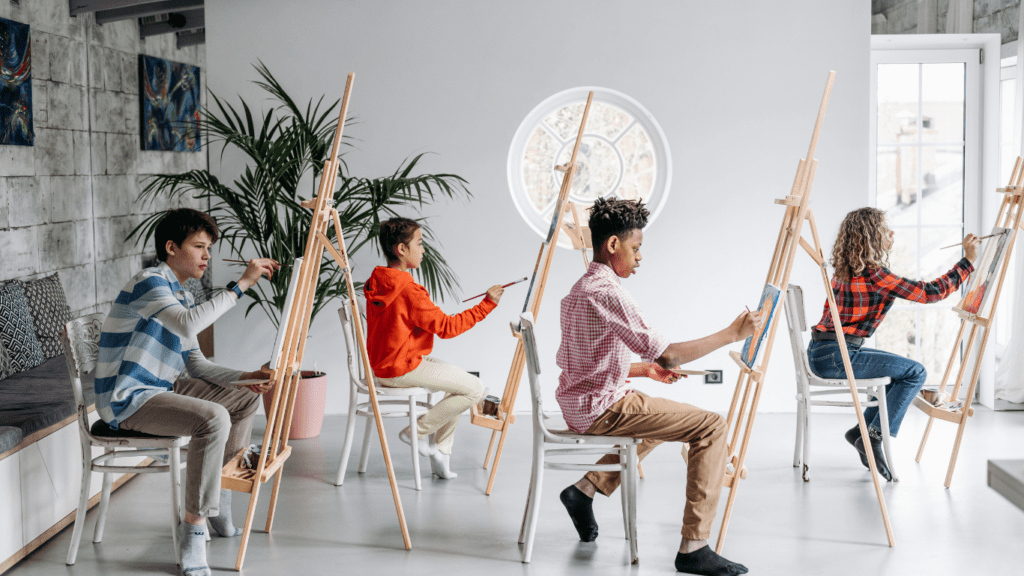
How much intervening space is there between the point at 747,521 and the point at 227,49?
142 inches

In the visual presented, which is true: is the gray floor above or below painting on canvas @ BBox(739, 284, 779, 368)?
below

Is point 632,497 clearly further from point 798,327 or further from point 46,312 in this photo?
point 46,312

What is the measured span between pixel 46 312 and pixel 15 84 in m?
1.35

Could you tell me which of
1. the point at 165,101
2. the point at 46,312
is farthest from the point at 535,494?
the point at 165,101

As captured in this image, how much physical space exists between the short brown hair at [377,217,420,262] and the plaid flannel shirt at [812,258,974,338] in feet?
5.77

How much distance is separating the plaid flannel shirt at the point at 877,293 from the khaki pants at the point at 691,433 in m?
1.23

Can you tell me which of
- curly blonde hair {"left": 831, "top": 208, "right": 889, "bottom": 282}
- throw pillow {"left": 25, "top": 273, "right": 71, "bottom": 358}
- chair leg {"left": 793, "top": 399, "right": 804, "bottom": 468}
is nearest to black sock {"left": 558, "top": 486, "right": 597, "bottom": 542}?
chair leg {"left": 793, "top": 399, "right": 804, "bottom": 468}

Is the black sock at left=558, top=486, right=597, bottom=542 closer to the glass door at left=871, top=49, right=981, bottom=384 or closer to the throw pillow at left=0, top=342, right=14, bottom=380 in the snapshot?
the throw pillow at left=0, top=342, right=14, bottom=380

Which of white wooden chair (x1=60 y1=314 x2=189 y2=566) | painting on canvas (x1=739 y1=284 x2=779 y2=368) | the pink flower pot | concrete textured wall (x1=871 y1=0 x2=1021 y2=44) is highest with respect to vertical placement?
concrete textured wall (x1=871 y1=0 x2=1021 y2=44)

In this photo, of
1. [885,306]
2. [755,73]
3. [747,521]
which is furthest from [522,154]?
[747,521]

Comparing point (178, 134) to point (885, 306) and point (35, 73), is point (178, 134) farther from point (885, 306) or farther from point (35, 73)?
point (885, 306)

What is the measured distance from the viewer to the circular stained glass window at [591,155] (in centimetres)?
489

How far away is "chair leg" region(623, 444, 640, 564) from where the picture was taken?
275cm

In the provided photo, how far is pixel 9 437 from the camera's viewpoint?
8.94ft
